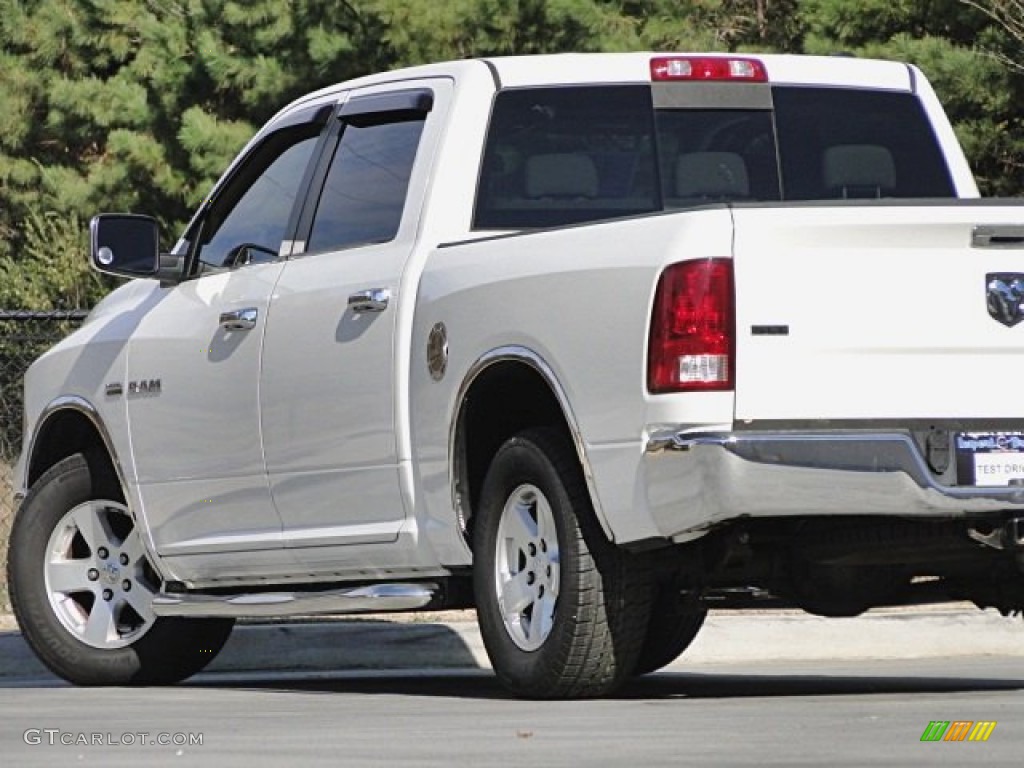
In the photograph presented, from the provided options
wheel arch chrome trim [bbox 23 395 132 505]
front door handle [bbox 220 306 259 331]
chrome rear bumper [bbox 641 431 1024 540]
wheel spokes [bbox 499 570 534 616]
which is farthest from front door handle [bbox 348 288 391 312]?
wheel arch chrome trim [bbox 23 395 132 505]

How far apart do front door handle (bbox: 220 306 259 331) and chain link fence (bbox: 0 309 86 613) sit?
419cm

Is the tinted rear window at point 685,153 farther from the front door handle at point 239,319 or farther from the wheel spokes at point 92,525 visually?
the wheel spokes at point 92,525

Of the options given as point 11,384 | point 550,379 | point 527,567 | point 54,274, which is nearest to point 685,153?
point 550,379

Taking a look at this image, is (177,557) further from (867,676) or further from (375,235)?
(867,676)

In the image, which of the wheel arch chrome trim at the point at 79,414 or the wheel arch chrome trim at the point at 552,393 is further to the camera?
the wheel arch chrome trim at the point at 79,414

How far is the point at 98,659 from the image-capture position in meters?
9.64

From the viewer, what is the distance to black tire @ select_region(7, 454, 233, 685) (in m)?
9.66

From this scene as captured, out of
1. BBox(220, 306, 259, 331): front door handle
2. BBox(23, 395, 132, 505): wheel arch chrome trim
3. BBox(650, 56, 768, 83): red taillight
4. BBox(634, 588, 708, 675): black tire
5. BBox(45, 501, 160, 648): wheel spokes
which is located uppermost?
BBox(650, 56, 768, 83): red taillight

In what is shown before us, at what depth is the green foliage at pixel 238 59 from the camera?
66.0 feet

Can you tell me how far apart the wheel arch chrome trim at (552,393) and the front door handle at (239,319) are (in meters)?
1.20

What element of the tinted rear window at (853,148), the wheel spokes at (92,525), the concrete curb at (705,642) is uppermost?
the tinted rear window at (853,148)

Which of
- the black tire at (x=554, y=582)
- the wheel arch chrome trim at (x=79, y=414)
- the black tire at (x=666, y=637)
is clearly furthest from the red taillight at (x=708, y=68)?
the wheel arch chrome trim at (x=79, y=414)

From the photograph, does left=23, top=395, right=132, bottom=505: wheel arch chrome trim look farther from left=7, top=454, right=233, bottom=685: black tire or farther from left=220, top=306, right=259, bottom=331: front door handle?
left=220, top=306, right=259, bottom=331: front door handle

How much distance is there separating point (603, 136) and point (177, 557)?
225 centimetres
